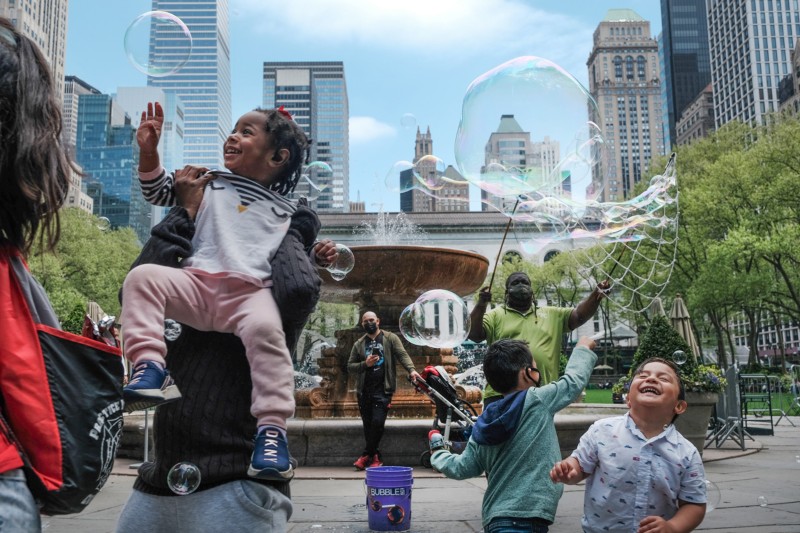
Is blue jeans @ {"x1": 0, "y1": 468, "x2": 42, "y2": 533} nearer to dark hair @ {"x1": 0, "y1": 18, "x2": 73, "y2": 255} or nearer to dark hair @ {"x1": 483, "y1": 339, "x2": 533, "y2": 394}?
dark hair @ {"x1": 0, "y1": 18, "x2": 73, "y2": 255}

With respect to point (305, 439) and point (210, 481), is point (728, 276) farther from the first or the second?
point (210, 481)

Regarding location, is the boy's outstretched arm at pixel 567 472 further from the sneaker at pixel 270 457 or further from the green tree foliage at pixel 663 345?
the green tree foliage at pixel 663 345

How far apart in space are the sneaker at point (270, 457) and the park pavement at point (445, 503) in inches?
66.8

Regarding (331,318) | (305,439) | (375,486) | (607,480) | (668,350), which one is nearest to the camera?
(607,480)

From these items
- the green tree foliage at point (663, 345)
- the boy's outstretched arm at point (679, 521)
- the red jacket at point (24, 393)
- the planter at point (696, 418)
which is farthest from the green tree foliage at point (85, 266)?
the red jacket at point (24, 393)

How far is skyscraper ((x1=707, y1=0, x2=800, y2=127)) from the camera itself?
108 m

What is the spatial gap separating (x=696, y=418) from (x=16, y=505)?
29.0 ft

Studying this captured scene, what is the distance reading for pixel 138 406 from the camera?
5.47ft

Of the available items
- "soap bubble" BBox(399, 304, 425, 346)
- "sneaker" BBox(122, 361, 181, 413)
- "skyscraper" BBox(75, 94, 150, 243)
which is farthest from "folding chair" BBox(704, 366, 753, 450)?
"skyscraper" BBox(75, 94, 150, 243)

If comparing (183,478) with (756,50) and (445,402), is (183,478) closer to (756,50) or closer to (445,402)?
(445,402)

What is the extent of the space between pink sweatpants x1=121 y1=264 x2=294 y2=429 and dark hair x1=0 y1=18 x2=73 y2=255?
1.09 ft

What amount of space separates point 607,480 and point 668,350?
6.97 meters

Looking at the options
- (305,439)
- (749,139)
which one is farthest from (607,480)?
(749,139)

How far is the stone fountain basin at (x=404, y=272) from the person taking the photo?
31.8ft
